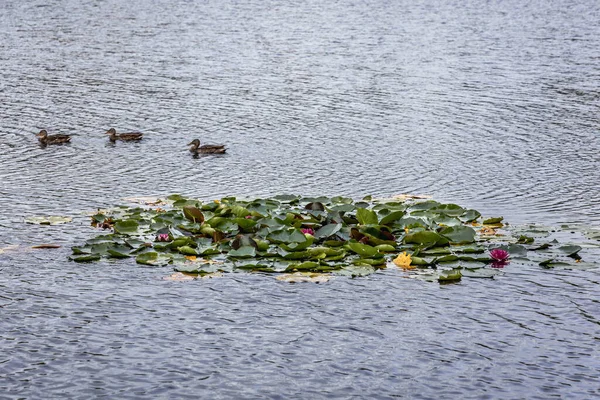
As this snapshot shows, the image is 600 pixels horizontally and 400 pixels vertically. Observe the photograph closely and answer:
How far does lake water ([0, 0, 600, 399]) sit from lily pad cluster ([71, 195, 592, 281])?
491mm

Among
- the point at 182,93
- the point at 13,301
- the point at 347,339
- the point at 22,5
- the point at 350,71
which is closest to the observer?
the point at 347,339

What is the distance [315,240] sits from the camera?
698 inches

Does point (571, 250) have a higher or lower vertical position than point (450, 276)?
higher

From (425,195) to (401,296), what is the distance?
717cm

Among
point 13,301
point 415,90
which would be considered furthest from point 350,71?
point 13,301

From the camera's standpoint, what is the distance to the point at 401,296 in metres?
15.4

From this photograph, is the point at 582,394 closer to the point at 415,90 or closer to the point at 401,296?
the point at 401,296

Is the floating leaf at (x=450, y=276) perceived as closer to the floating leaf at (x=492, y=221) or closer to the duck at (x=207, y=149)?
the floating leaf at (x=492, y=221)

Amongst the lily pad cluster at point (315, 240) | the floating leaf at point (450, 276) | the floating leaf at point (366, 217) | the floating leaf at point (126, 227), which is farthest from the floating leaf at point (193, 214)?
the floating leaf at point (450, 276)

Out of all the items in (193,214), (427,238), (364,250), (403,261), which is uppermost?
(193,214)

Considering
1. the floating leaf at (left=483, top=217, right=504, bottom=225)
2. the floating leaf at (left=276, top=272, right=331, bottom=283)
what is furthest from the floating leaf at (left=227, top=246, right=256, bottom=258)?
the floating leaf at (left=483, top=217, right=504, bottom=225)

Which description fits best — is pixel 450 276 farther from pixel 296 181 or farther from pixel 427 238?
pixel 296 181

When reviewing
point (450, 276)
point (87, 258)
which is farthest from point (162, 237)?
point (450, 276)

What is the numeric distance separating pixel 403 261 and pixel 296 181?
7428 millimetres
